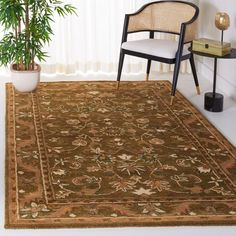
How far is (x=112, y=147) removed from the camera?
3973mm

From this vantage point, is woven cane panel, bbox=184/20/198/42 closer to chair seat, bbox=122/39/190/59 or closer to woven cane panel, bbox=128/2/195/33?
chair seat, bbox=122/39/190/59

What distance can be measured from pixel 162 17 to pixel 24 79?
156 centimetres

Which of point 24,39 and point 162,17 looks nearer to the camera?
point 24,39

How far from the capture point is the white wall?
17.3ft

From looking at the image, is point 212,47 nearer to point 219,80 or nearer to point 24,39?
point 219,80

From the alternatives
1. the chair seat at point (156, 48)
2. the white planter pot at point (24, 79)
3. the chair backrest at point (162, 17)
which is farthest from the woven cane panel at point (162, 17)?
the white planter pot at point (24, 79)

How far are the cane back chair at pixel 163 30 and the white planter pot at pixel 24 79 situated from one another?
32.5 inches

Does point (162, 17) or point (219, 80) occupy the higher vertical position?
point (162, 17)

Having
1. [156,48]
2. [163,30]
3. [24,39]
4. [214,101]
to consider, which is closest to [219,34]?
[163,30]

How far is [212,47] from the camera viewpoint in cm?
468

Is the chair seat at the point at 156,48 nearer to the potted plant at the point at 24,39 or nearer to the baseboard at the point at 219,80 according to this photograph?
the baseboard at the point at 219,80

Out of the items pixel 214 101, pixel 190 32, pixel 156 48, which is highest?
pixel 190 32

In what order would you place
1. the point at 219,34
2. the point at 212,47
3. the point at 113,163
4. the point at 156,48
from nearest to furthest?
the point at 113,163, the point at 212,47, the point at 156,48, the point at 219,34

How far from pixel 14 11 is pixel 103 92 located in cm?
116
